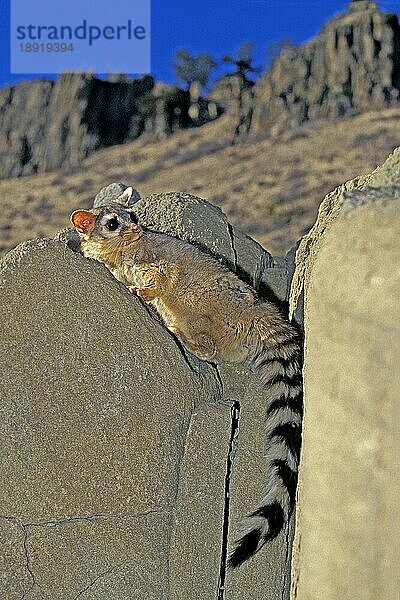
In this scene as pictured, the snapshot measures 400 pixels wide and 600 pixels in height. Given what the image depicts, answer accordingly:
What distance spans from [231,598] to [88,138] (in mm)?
41353

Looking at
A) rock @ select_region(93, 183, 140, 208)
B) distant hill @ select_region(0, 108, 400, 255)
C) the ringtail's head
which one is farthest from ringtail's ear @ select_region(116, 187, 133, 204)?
distant hill @ select_region(0, 108, 400, 255)

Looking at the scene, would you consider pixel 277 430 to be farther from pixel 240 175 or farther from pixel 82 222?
pixel 240 175

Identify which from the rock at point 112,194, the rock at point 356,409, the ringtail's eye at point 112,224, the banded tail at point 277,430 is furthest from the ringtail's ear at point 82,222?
the rock at point 356,409

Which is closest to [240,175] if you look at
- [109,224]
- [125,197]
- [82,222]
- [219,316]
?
[125,197]

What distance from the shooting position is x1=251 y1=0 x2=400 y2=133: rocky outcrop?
3494 centimetres

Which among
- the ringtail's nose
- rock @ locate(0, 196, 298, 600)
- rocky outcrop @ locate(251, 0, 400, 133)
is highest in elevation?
the ringtail's nose

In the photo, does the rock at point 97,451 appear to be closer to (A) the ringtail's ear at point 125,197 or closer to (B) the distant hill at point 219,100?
(A) the ringtail's ear at point 125,197

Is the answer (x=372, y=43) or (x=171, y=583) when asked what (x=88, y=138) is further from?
(x=171, y=583)

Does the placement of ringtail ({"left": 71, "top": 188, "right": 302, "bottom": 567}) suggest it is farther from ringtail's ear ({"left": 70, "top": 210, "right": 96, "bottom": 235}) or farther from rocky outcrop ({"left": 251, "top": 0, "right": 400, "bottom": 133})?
rocky outcrop ({"left": 251, "top": 0, "right": 400, "bottom": 133})

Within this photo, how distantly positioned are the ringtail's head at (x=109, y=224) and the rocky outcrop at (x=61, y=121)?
38.5 metres

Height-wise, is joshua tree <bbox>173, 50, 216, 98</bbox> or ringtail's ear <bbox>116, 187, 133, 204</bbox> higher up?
ringtail's ear <bbox>116, 187, 133, 204</bbox>

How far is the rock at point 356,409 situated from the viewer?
163cm

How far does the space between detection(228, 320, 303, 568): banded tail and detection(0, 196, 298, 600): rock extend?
223mm

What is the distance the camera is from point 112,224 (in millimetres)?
3367
